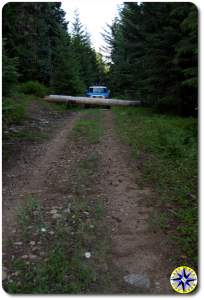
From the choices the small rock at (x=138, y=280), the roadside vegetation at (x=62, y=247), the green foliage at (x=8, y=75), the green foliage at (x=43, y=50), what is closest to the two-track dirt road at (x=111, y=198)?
the small rock at (x=138, y=280)

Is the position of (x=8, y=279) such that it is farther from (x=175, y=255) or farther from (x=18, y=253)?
(x=175, y=255)

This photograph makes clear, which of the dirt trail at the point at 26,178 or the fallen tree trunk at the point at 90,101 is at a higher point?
the fallen tree trunk at the point at 90,101

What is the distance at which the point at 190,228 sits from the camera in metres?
4.67

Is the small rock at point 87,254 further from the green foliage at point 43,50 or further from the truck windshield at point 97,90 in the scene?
the truck windshield at point 97,90

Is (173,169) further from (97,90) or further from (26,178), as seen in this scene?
(97,90)

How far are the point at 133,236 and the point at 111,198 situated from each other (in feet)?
4.49

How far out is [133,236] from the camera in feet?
14.8

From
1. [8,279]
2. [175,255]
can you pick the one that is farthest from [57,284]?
[175,255]

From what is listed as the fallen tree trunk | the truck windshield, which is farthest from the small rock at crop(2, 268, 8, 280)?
the truck windshield

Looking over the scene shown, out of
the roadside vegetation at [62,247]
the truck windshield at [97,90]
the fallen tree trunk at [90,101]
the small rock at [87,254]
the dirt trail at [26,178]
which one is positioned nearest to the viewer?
the roadside vegetation at [62,247]

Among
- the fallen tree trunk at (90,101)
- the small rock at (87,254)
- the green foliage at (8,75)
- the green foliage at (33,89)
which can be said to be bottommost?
the small rock at (87,254)

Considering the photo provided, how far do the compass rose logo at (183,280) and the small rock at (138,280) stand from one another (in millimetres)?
280

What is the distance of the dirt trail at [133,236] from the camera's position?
364 centimetres

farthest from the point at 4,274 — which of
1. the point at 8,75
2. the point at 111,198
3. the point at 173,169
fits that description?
the point at 8,75
